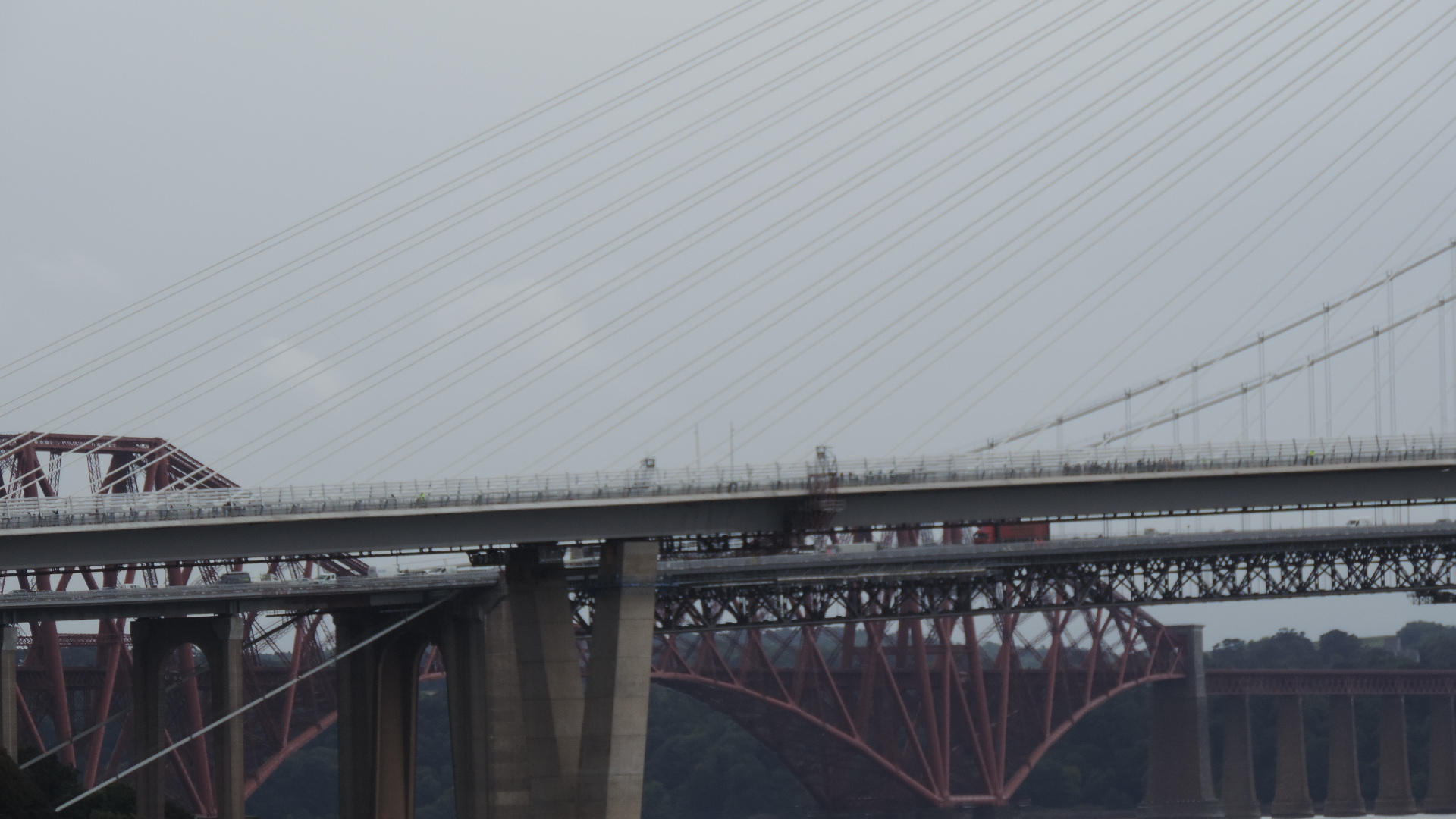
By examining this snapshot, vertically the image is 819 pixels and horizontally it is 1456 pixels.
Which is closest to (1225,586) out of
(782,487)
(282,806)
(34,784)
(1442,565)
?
(1442,565)

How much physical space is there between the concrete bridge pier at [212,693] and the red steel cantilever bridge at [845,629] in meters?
1.58

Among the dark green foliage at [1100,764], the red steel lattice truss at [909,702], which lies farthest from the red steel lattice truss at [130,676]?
the dark green foliage at [1100,764]

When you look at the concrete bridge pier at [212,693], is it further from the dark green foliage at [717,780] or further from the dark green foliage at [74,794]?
the dark green foliage at [717,780]

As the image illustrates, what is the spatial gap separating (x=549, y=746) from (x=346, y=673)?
23.1 m

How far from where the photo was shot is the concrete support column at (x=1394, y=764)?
17212 centimetres

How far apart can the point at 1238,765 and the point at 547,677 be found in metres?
118

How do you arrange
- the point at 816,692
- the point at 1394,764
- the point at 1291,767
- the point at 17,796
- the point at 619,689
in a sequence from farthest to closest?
the point at 1394,764
the point at 1291,767
the point at 816,692
the point at 619,689
the point at 17,796

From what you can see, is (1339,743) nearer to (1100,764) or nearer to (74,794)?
(1100,764)

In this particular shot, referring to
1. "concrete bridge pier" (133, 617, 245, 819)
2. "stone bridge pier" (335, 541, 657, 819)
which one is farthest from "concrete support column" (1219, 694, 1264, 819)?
"concrete bridge pier" (133, 617, 245, 819)

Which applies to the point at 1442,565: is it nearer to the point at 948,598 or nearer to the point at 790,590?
the point at 948,598

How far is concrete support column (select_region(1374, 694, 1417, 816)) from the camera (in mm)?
172125

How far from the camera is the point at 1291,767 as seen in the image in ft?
575

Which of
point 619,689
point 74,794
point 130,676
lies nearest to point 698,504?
point 619,689

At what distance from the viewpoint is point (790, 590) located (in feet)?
312
